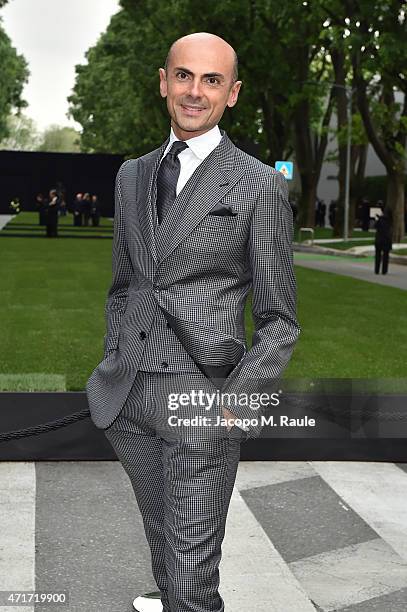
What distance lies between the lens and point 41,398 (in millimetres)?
7527

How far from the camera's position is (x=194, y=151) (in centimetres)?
372

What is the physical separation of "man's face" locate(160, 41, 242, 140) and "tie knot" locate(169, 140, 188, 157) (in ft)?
0.08

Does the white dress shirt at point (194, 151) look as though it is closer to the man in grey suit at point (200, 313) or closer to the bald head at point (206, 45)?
the man in grey suit at point (200, 313)

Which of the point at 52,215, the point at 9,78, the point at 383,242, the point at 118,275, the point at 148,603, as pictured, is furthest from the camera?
the point at 9,78

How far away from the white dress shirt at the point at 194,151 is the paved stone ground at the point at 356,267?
20322mm

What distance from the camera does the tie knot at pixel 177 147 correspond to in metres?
3.74

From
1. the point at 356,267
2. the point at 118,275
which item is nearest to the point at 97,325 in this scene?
the point at 118,275

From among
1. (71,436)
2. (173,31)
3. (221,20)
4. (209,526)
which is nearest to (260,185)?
(209,526)

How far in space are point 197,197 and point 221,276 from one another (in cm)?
26

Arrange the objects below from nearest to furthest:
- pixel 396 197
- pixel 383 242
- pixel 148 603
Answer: pixel 148 603, pixel 383 242, pixel 396 197

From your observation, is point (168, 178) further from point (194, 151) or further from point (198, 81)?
point (198, 81)

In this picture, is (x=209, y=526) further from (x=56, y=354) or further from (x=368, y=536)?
(x=56, y=354)

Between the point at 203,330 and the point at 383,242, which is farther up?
the point at 203,330

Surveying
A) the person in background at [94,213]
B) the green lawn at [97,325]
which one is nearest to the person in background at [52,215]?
the person in background at [94,213]
